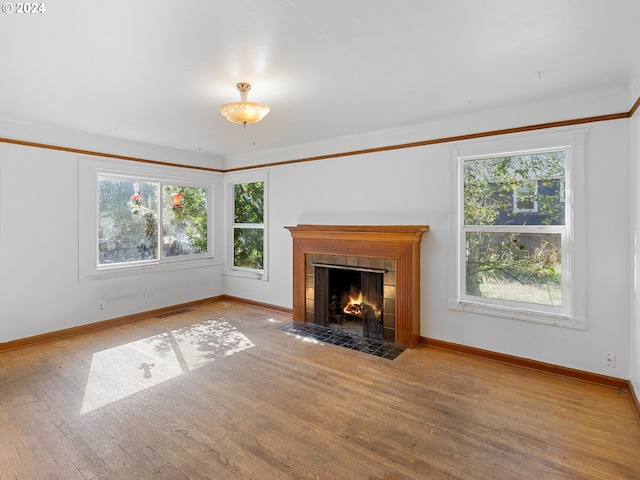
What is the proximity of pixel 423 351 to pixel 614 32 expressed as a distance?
122 inches

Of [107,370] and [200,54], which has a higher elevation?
[200,54]

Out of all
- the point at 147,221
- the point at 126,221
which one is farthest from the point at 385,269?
the point at 126,221

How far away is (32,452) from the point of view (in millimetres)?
2154

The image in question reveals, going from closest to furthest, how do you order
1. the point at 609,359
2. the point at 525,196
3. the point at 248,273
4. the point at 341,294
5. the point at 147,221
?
the point at 609,359 → the point at 525,196 → the point at 341,294 → the point at 147,221 → the point at 248,273

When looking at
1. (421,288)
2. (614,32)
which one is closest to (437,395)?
(421,288)

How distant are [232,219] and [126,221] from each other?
1.75 metres

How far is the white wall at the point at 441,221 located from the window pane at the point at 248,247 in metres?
0.32

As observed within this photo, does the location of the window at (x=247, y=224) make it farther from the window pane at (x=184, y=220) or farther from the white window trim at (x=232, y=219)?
the window pane at (x=184, y=220)

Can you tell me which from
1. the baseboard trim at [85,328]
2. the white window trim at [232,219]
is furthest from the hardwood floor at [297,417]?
the white window trim at [232,219]

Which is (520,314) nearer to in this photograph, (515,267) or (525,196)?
(515,267)

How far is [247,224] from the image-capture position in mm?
5980

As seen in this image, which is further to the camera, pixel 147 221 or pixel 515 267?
pixel 147 221

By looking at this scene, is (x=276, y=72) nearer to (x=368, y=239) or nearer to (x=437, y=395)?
(x=368, y=239)

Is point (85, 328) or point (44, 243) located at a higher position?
point (44, 243)
